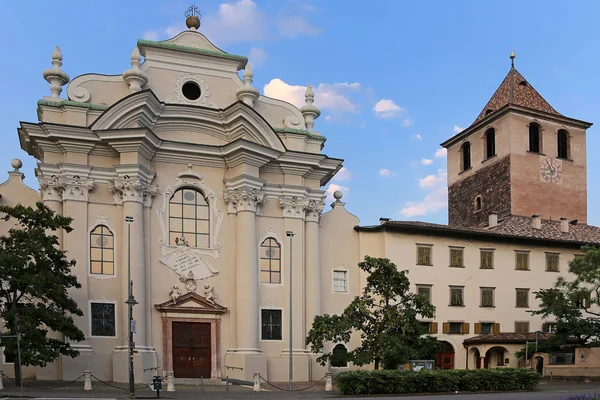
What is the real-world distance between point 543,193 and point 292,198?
26.8m

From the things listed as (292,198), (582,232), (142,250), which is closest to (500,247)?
(582,232)

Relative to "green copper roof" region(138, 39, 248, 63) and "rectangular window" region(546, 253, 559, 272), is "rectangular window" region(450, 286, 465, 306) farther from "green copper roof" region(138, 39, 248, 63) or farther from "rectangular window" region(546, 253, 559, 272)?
"green copper roof" region(138, 39, 248, 63)

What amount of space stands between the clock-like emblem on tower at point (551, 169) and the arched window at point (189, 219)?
104 feet

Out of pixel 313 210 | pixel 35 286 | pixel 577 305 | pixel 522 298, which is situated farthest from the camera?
pixel 522 298

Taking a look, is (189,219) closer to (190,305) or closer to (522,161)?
(190,305)

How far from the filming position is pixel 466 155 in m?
66.9

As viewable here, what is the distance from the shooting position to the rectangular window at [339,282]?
43.7 meters

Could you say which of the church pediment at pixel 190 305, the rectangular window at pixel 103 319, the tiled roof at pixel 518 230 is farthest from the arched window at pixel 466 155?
the rectangular window at pixel 103 319

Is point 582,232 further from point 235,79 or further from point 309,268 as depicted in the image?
point 235,79

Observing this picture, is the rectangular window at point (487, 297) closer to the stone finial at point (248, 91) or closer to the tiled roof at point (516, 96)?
the stone finial at point (248, 91)

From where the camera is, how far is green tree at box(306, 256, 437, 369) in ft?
112

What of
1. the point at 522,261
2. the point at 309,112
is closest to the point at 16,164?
the point at 309,112

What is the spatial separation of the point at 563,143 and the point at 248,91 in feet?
108

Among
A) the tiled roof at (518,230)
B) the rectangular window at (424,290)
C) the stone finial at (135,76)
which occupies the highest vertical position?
the stone finial at (135,76)
